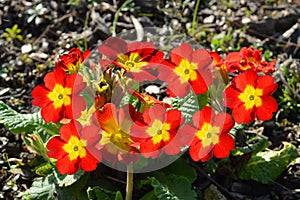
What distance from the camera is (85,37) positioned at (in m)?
3.67

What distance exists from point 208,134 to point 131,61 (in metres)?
0.43

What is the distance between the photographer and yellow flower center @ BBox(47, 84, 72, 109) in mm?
2369

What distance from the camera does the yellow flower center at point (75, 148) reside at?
227 cm

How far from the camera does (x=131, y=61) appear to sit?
7.98ft

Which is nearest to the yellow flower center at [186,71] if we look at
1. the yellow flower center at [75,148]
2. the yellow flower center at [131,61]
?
the yellow flower center at [131,61]

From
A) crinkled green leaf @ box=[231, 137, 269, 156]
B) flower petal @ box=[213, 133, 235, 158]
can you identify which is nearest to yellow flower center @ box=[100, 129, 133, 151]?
flower petal @ box=[213, 133, 235, 158]

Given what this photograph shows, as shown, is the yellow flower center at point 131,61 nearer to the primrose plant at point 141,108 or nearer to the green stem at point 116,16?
the primrose plant at point 141,108

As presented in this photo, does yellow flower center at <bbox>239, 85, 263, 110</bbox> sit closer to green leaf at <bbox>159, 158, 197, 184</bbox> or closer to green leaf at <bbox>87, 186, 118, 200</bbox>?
green leaf at <bbox>159, 158, 197, 184</bbox>

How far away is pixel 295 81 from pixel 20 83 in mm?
1578

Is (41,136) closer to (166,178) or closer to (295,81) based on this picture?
(166,178)

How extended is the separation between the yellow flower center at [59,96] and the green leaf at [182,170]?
586 mm

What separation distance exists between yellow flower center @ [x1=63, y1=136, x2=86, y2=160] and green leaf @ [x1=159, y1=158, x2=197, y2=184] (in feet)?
1.72

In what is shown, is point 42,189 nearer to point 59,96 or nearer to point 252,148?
point 59,96

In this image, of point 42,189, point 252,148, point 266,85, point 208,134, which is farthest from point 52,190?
point 266,85
